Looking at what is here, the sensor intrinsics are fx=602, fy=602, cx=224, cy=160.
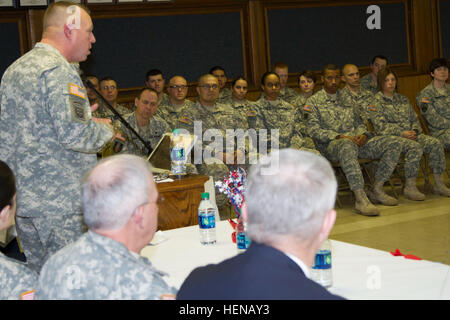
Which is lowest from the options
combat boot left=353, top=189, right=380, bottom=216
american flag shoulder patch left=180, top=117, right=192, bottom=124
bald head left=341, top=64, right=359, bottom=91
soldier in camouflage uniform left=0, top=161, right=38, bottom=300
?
combat boot left=353, top=189, right=380, bottom=216

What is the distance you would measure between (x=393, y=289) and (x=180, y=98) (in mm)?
4758

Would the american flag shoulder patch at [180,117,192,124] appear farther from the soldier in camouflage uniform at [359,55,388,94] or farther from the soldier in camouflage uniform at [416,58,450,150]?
the soldier in camouflage uniform at [359,55,388,94]

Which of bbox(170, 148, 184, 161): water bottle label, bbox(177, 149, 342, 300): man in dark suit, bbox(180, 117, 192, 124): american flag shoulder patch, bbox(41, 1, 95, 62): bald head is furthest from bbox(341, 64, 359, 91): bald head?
bbox(177, 149, 342, 300): man in dark suit

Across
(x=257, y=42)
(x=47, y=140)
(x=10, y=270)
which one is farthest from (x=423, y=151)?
(x=10, y=270)

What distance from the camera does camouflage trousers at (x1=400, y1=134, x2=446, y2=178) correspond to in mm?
5996

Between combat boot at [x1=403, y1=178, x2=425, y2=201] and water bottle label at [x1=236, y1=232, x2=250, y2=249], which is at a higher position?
water bottle label at [x1=236, y1=232, x2=250, y2=249]

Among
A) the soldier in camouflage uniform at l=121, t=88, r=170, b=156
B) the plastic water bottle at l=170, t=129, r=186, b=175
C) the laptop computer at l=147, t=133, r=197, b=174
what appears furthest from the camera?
the soldier in camouflage uniform at l=121, t=88, r=170, b=156

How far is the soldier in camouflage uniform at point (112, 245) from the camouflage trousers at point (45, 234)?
3.37 ft

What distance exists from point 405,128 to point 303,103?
1249mm

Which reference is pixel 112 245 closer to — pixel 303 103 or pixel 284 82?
pixel 303 103

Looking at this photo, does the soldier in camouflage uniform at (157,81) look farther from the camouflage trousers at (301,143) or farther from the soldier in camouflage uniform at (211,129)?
the camouflage trousers at (301,143)

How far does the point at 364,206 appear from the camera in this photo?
5.49 m

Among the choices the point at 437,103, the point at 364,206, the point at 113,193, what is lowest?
the point at 364,206

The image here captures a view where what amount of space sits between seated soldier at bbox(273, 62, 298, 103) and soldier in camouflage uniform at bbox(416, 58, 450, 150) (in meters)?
1.51
